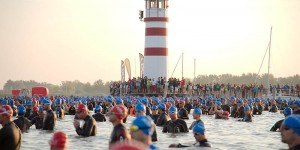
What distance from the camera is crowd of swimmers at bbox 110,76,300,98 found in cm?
5481

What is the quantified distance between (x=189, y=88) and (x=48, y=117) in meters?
38.5

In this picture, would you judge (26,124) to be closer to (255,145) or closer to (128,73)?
(255,145)

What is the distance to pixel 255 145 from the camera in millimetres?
19812

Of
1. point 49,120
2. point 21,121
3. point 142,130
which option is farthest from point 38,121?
point 142,130

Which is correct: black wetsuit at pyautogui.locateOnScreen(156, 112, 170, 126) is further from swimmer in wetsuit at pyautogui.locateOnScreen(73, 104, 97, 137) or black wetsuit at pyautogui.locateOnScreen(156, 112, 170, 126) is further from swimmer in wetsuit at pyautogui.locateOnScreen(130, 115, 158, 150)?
swimmer in wetsuit at pyautogui.locateOnScreen(130, 115, 158, 150)

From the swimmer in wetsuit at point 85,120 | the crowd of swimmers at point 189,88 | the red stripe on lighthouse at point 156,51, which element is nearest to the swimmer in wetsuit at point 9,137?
the swimmer in wetsuit at point 85,120

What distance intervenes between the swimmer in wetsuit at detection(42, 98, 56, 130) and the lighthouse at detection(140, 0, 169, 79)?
35.3 m

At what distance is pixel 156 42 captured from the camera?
55.9m

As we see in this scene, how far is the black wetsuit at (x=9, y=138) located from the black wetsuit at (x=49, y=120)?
9213 millimetres

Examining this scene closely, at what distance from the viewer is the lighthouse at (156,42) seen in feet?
184

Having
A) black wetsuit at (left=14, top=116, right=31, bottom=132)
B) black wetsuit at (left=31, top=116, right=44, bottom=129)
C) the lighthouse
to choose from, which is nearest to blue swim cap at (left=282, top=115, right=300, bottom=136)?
black wetsuit at (left=14, top=116, right=31, bottom=132)

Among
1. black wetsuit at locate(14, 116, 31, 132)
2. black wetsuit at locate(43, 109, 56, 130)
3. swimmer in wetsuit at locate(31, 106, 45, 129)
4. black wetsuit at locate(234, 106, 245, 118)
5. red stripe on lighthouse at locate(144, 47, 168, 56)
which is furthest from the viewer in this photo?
red stripe on lighthouse at locate(144, 47, 168, 56)

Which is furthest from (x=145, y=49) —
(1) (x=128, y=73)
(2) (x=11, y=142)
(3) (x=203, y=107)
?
(2) (x=11, y=142)

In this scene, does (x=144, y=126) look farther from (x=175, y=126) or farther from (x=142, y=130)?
(x=175, y=126)
